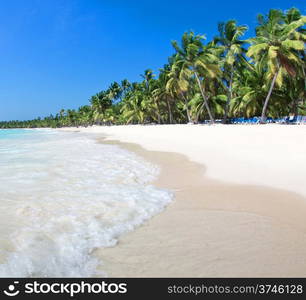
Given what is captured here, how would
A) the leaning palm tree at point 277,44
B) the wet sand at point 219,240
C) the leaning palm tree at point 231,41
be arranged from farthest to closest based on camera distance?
1. the leaning palm tree at point 231,41
2. the leaning palm tree at point 277,44
3. the wet sand at point 219,240

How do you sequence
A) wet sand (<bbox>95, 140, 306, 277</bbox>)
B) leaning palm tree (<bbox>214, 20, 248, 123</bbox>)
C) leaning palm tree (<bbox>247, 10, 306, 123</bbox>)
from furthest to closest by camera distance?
leaning palm tree (<bbox>214, 20, 248, 123</bbox>), leaning palm tree (<bbox>247, 10, 306, 123</bbox>), wet sand (<bbox>95, 140, 306, 277</bbox>)

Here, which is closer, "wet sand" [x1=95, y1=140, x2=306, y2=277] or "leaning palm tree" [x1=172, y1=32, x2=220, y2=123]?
"wet sand" [x1=95, y1=140, x2=306, y2=277]

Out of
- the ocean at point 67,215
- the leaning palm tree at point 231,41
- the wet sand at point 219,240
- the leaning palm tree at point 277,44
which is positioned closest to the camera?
the wet sand at point 219,240

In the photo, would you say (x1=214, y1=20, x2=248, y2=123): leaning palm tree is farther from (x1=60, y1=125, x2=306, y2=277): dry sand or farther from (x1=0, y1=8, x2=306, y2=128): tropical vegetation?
(x1=60, y1=125, x2=306, y2=277): dry sand

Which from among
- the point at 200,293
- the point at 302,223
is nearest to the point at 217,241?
the point at 200,293

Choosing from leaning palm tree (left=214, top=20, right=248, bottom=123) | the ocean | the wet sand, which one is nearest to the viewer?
the wet sand

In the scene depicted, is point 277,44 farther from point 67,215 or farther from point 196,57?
point 67,215

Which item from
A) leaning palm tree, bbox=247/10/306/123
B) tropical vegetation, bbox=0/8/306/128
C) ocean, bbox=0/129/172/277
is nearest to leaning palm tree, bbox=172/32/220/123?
tropical vegetation, bbox=0/8/306/128

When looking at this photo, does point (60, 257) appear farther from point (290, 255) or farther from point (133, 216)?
point (290, 255)

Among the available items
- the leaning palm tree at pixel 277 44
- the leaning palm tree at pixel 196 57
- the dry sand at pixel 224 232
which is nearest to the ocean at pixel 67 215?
the dry sand at pixel 224 232

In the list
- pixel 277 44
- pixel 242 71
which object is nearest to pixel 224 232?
pixel 277 44

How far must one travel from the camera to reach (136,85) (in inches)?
2293

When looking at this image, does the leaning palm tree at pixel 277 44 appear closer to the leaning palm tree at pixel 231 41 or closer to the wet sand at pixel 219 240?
the leaning palm tree at pixel 231 41

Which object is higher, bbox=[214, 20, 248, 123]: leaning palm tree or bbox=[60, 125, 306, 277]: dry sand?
bbox=[214, 20, 248, 123]: leaning palm tree
